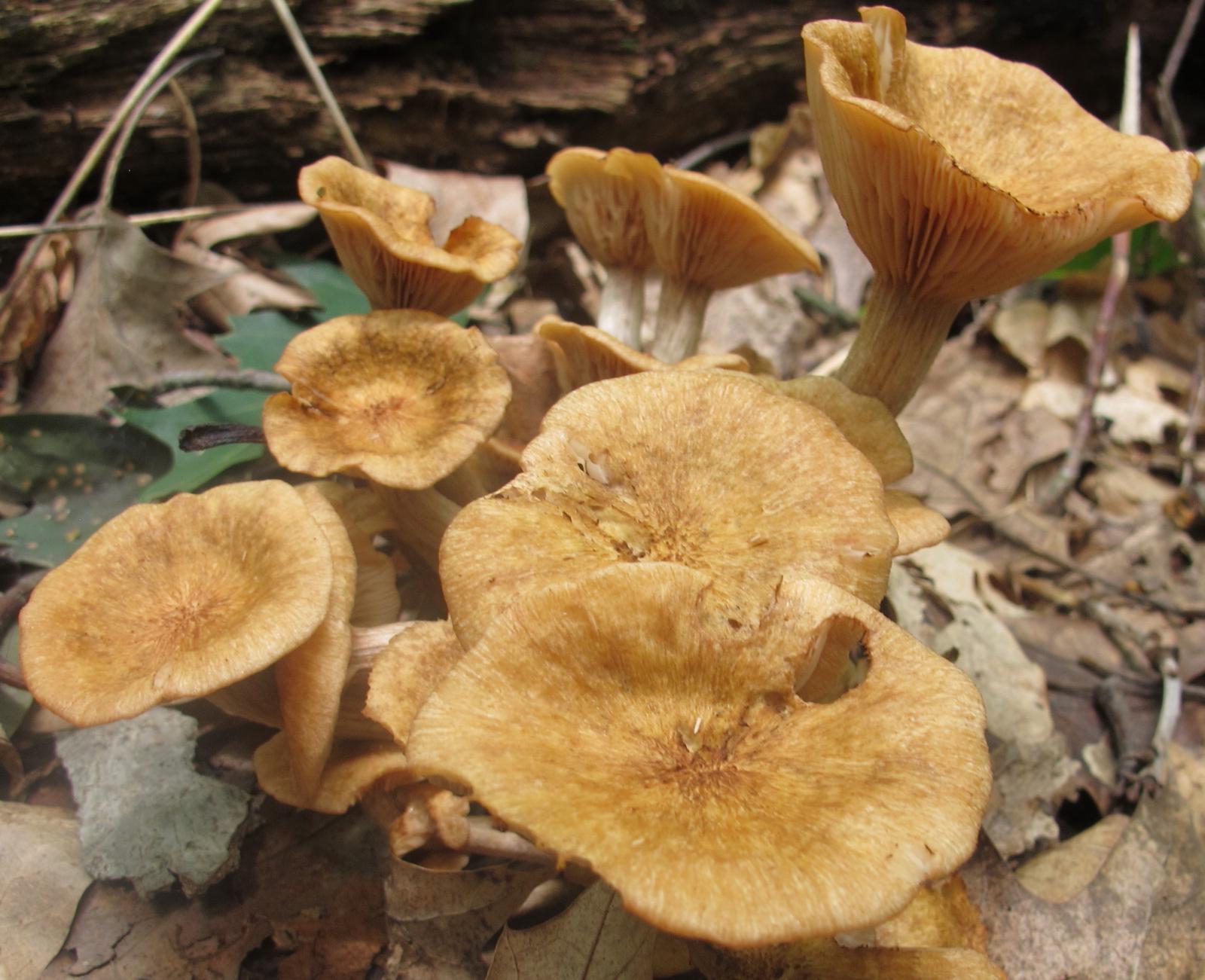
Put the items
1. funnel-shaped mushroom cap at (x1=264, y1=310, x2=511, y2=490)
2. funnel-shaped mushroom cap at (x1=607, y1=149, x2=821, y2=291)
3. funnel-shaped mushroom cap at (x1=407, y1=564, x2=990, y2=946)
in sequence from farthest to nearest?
funnel-shaped mushroom cap at (x1=607, y1=149, x2=821, y2=291) → funnel-shaped mushroom cap at (x1=264, y1=310, x2=511, y2=490) → funnel-shaped mushroom cap at (x1=407, y1=564, x2=990, y2=946)

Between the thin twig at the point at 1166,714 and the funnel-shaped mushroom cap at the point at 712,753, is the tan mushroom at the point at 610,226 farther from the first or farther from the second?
the thin twig at the point at 1166,714

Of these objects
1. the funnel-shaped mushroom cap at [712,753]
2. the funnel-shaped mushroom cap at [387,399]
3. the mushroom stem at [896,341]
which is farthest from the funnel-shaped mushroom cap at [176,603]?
the mushroom stem at [896,341]

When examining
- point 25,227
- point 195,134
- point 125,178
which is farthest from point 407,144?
point 25,227

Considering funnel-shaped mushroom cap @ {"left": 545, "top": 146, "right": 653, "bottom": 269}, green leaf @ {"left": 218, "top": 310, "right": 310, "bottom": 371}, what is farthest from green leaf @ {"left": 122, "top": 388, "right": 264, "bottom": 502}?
funnel-shaped mushroom cap @ {"left": 545, "top": 146, "right": 653, "bottom": 269}

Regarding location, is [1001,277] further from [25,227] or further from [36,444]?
[25,227]

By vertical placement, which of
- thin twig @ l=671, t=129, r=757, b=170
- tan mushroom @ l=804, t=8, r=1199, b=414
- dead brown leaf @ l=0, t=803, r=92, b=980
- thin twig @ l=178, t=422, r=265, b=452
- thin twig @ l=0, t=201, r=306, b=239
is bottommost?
dead brown leaf @ l=0, t=803, r=92, b=980

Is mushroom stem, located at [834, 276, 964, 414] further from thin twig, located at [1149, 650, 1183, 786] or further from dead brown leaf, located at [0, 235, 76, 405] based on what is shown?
dead brown leaf, located at [0, 235, 76, 405]

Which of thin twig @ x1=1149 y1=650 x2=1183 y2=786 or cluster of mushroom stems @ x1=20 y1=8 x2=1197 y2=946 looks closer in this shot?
cluster of mushroom stems @ x1=20 y1=8 x2=1197 y2=946
